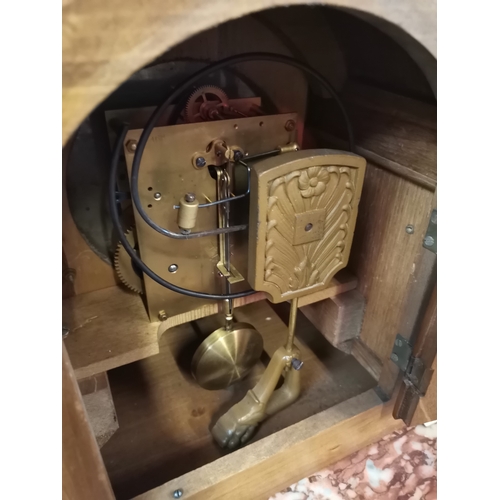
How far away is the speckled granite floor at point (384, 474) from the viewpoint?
28.9 inches

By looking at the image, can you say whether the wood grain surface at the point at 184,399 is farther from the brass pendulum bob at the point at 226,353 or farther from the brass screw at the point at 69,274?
the brass screw at the point at 69,274

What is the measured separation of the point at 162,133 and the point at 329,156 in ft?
0.73

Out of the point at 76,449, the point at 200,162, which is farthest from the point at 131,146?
the point at 76,449

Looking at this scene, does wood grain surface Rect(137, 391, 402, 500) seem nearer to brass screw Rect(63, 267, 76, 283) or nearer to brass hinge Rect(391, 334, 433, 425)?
brass hinge Rect(391, 334, 433, 425)

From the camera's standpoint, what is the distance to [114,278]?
0.76m

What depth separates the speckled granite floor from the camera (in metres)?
0.73

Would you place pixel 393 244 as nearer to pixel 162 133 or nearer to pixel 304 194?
pixel 304 194

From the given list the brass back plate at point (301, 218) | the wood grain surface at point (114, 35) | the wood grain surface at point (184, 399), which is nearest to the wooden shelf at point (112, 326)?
the brass back plate at point (301, 218)

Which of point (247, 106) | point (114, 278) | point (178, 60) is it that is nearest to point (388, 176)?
point (247, 106)

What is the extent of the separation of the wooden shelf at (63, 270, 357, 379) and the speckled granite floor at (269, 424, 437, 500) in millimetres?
295

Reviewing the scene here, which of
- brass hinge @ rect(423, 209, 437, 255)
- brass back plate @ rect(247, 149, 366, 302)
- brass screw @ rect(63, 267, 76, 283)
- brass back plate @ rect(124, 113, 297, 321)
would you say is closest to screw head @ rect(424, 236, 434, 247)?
brass hinge @ rect(423, 209, 437, 255)

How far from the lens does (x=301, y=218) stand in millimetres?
606

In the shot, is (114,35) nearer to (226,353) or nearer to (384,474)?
(226,353)

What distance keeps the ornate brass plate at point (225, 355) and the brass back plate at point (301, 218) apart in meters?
0.15
